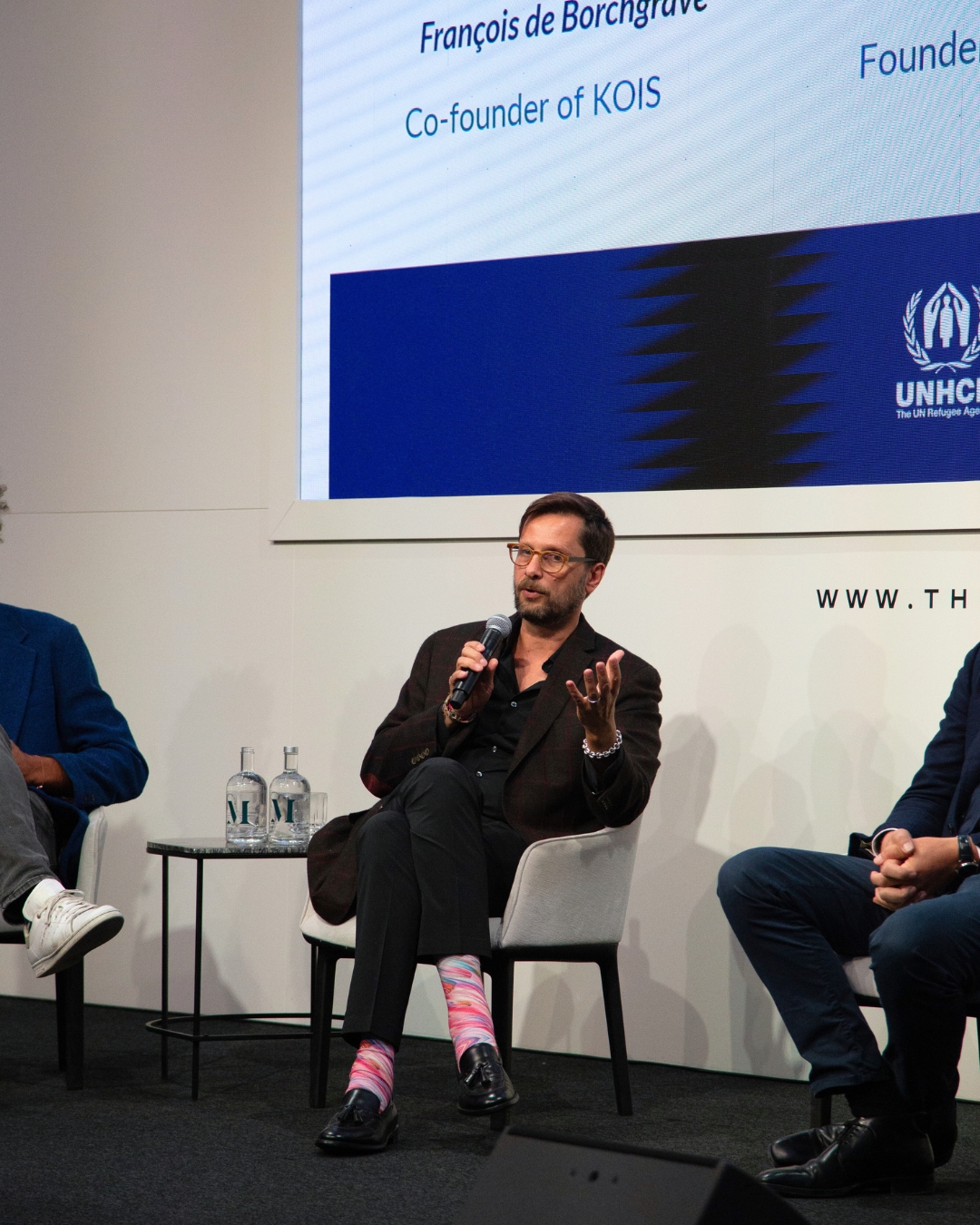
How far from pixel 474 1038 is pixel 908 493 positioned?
1609mm

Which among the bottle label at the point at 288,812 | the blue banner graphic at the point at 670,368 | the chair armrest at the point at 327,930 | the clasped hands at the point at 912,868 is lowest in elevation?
the chair armrest at the point at 327,930

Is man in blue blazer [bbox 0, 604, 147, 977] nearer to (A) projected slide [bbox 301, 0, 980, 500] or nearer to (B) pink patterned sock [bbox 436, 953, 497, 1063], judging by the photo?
(B) pink patterned sock [bbox 436, 953, 497, 1063]

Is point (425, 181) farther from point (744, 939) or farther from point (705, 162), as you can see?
point (744, 939)

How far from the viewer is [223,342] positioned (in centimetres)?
427

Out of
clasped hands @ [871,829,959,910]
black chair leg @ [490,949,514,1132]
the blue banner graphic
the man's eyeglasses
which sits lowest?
black chair leg @ [490,949,514,1132]

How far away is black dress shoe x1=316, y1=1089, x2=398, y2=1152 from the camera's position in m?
2.64

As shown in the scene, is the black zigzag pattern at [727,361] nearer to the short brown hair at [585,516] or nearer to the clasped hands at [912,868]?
the short brown hair at [585,516]

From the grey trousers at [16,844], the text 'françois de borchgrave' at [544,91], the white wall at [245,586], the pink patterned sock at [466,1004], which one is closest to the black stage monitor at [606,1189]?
the pink patterned sock at [466,1004]

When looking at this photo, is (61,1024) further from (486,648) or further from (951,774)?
(951,774)

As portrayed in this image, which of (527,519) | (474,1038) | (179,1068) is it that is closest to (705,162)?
(527,519)

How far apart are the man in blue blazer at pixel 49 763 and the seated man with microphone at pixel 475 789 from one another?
1.76 feet

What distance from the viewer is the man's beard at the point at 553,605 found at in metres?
3.21

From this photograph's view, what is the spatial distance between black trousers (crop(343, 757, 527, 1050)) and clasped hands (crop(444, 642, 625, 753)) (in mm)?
197

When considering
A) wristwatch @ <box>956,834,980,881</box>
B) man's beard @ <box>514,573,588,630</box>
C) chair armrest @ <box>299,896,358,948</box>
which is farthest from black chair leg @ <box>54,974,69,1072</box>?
wristwatch @ <box>956,834,980,881</box>
